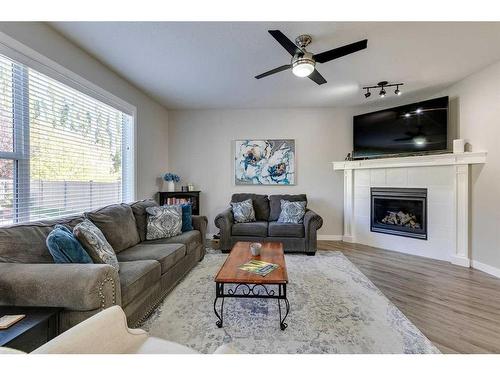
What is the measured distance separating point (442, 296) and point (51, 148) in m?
4.21

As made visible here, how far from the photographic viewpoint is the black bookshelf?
441cm

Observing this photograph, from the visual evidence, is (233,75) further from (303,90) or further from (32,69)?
(32,69)

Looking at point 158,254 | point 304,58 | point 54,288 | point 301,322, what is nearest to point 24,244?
point 54,288

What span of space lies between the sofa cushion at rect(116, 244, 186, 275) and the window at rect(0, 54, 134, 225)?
0.84 metres

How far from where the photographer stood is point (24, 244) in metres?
1.66

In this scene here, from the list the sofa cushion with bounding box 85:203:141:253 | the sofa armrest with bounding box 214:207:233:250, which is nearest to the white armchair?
the sofa cushion with bounding box 85:203:141:253

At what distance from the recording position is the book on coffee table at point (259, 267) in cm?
197

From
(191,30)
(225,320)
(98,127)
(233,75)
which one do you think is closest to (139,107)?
(98,127)

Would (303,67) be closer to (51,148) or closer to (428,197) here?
(51,148)

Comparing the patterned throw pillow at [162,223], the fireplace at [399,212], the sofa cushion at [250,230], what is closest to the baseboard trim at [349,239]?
the fireplace at [399,212]

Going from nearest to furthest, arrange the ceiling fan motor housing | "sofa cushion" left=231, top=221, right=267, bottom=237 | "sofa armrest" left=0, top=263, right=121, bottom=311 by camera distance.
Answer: "sofa armrest" left=0, top=263, right=121, bottom=311 → the ceiling fan motor housing → "sofa cushion" left=231, top=221, right=267, bottom=237

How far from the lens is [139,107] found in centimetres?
379

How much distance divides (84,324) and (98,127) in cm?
276

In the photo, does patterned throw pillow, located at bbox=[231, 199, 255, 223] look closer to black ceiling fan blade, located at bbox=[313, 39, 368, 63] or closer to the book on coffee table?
the book on coffee table
